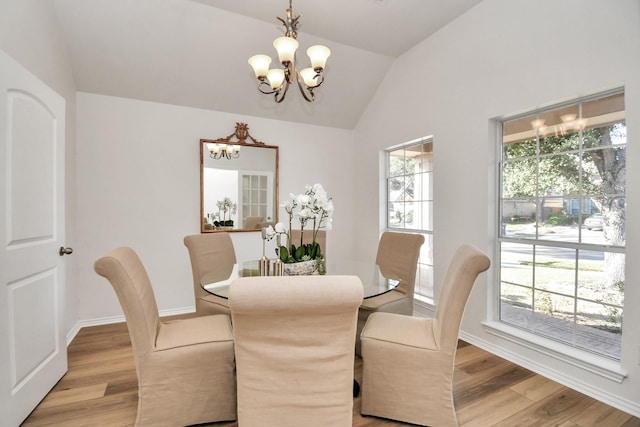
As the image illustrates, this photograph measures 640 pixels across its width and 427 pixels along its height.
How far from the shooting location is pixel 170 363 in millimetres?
1625

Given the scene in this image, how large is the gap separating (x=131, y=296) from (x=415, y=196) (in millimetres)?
2990

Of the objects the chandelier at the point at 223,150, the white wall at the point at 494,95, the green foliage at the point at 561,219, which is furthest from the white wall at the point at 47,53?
the green foliage at the point at 561,219

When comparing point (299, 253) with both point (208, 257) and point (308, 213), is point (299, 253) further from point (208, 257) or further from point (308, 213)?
point (208, 257)

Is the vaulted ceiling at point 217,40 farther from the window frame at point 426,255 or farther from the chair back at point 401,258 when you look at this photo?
the chair back at point 401,258

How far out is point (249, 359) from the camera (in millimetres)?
1312

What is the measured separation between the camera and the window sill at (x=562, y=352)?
6.37 feet

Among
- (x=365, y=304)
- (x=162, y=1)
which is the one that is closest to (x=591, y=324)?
(x=365, y=304)

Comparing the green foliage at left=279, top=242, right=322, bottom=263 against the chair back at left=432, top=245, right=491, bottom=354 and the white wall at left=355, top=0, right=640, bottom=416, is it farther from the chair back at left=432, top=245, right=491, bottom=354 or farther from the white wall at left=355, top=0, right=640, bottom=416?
the white wall at left=355, top=0, right=640, bottom=416

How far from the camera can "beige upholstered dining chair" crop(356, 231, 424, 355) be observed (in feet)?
7.74

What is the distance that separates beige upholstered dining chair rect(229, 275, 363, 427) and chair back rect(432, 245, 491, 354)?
61 cm

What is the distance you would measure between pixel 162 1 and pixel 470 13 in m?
2.65

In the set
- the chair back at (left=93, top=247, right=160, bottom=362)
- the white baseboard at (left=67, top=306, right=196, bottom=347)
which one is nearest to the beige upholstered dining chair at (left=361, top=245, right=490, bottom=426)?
the chair back at (left=93, top=247, right=160, bottom=362)

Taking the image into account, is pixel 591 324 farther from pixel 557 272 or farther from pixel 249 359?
pixel 249 359

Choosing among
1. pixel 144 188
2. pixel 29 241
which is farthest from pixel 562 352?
pixel 144 188
